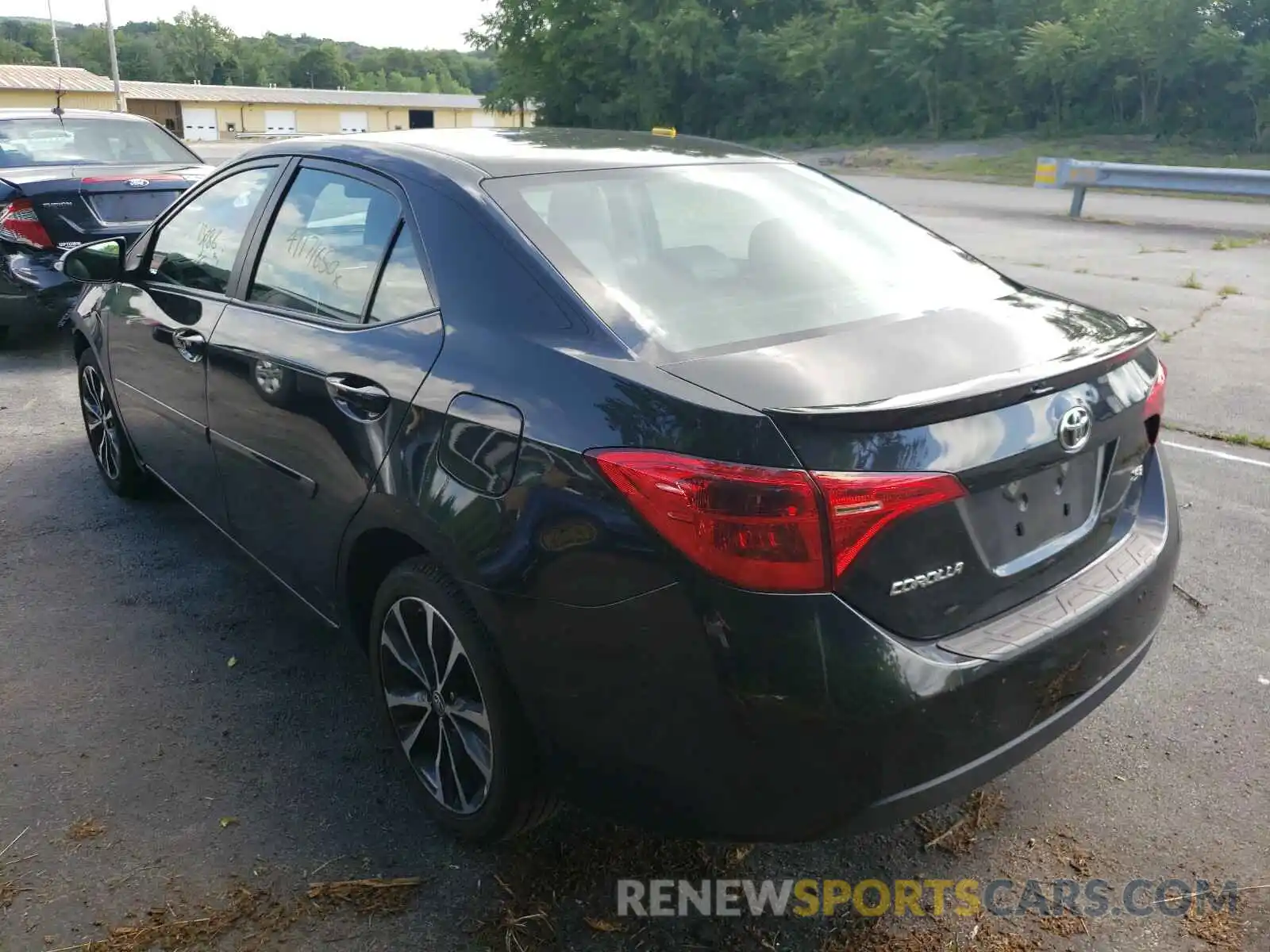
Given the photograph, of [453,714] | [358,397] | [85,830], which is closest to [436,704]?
[453,714]

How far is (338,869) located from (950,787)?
4.77 ft

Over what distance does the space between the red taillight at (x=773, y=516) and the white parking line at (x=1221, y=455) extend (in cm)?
443

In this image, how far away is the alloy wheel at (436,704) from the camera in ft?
8.38

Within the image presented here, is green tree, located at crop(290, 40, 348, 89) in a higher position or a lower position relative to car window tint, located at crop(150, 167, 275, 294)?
higher

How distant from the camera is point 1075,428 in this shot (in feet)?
7.55

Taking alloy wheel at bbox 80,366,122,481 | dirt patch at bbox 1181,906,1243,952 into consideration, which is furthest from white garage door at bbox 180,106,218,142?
dirt patch at bbox 1181,906,1243,952

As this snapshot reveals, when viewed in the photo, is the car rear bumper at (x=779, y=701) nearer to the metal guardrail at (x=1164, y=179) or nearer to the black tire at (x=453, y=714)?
the black tire at (x=453, y=714)

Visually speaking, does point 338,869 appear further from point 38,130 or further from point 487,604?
point 38,130

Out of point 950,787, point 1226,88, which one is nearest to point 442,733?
point 950,787

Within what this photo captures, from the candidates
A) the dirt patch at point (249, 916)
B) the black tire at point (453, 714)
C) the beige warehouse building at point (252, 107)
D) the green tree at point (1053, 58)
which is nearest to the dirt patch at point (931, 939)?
the black tire at point (453, 714)

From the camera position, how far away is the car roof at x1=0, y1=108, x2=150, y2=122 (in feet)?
27.9

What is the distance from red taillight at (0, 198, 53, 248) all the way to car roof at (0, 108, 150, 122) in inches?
58.8

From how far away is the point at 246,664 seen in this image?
358 cm

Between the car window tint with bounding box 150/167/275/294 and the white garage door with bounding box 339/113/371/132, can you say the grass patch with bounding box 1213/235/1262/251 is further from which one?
the white garage door with bounding box 339/113/371/132
